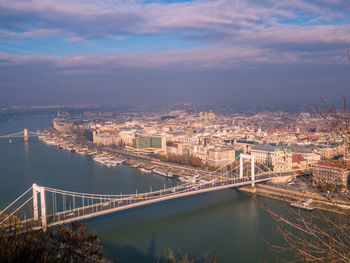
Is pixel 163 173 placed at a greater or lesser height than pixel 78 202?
lesser

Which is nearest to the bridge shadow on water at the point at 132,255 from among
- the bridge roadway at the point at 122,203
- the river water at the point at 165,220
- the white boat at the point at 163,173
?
the river water at the point at 165,220

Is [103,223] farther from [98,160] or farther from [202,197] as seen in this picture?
[98,160]

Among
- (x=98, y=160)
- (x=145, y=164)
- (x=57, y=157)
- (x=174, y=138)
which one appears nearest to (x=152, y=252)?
(x=145, y=164)

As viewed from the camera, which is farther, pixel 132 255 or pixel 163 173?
pixel 163 173

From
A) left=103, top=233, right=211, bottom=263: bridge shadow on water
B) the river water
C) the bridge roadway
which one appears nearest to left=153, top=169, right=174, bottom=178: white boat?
the river water

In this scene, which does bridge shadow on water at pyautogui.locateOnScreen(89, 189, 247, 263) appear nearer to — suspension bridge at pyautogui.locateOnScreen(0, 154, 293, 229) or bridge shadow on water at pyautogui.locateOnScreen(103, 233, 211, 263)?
bridge shadow on water at pyautogui.locateOnScreen(103, 233, 211, 263)

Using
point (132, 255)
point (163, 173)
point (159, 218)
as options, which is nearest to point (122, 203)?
point (159, 218)

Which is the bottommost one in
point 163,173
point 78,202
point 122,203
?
point 163,173

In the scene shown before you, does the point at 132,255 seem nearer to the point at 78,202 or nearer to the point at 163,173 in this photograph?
the point at 78,202

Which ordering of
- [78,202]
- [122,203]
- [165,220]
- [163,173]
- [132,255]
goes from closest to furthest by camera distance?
[132,255] → [165,220] → [122,203] → [78,202] → [163,173]
